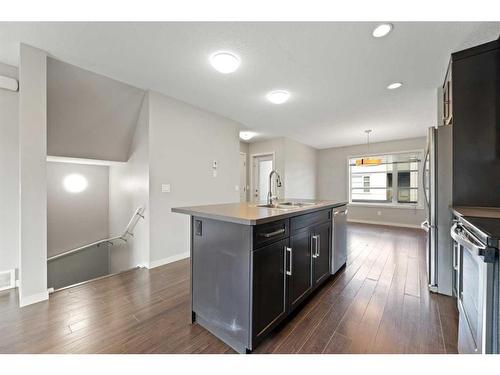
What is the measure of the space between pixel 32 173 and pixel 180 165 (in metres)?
1.65

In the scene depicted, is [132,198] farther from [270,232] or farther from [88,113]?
[270,232]

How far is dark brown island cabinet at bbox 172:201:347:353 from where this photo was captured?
53.3 inches

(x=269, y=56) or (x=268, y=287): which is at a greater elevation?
(x=269, y=56)

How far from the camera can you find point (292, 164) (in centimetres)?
626

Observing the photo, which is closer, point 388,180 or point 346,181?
point 388,180

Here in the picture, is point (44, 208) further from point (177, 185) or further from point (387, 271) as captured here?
point (387, 271)

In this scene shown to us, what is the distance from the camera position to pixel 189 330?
5.34 ft

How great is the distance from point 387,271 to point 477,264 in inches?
80.9

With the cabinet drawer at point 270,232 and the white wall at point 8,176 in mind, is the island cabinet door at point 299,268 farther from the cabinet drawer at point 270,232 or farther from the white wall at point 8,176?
the white wall at point 8,176

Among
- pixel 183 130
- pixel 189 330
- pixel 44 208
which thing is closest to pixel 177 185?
pixel 183 130

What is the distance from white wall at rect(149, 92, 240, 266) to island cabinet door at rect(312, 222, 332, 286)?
214 centimetres

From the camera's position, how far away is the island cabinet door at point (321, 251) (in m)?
2.06

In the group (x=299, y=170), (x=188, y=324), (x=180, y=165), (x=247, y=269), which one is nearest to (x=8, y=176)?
(x=180, y=165)

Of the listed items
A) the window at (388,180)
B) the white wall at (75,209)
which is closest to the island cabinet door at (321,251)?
the white wall at (75,209)
